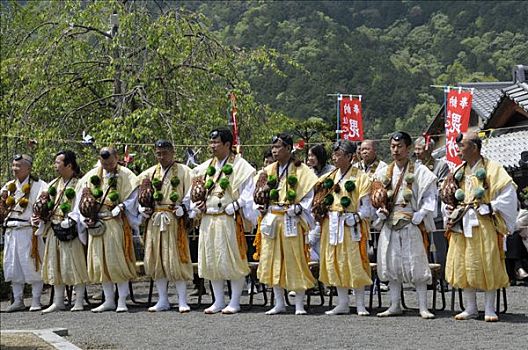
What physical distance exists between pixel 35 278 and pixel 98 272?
1.09 meters

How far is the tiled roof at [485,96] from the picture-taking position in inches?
900

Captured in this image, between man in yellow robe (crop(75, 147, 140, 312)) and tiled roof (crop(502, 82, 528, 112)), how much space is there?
9.34 metres

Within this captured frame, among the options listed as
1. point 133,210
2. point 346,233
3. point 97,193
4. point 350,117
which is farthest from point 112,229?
point 350,117

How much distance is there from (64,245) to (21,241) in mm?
738

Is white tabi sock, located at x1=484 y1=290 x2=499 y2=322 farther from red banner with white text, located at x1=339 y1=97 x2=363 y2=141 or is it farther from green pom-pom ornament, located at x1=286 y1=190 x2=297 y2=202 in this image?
red banner with white text, located at x1=339 y1=97 x2=363 y2=141

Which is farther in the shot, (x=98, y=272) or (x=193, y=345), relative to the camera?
(x=98, y=272)

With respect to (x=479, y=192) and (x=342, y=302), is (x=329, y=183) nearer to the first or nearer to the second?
(x=342, y=302)

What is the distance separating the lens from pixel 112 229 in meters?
9.96

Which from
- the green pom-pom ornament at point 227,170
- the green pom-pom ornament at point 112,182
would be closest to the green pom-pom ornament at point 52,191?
the green pom-pom ornament at point 112,182

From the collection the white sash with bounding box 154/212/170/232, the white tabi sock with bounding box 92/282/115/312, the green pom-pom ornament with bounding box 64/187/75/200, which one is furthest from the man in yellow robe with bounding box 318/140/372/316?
the green pom-pom ornament with bounding box 64/187/75/200

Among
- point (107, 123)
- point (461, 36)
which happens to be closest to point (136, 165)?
point (107, 123)

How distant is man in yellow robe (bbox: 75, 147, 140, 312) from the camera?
32.6 ft

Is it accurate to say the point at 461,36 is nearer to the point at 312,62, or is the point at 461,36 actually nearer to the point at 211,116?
the point at 312,62

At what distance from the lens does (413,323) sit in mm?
8266
